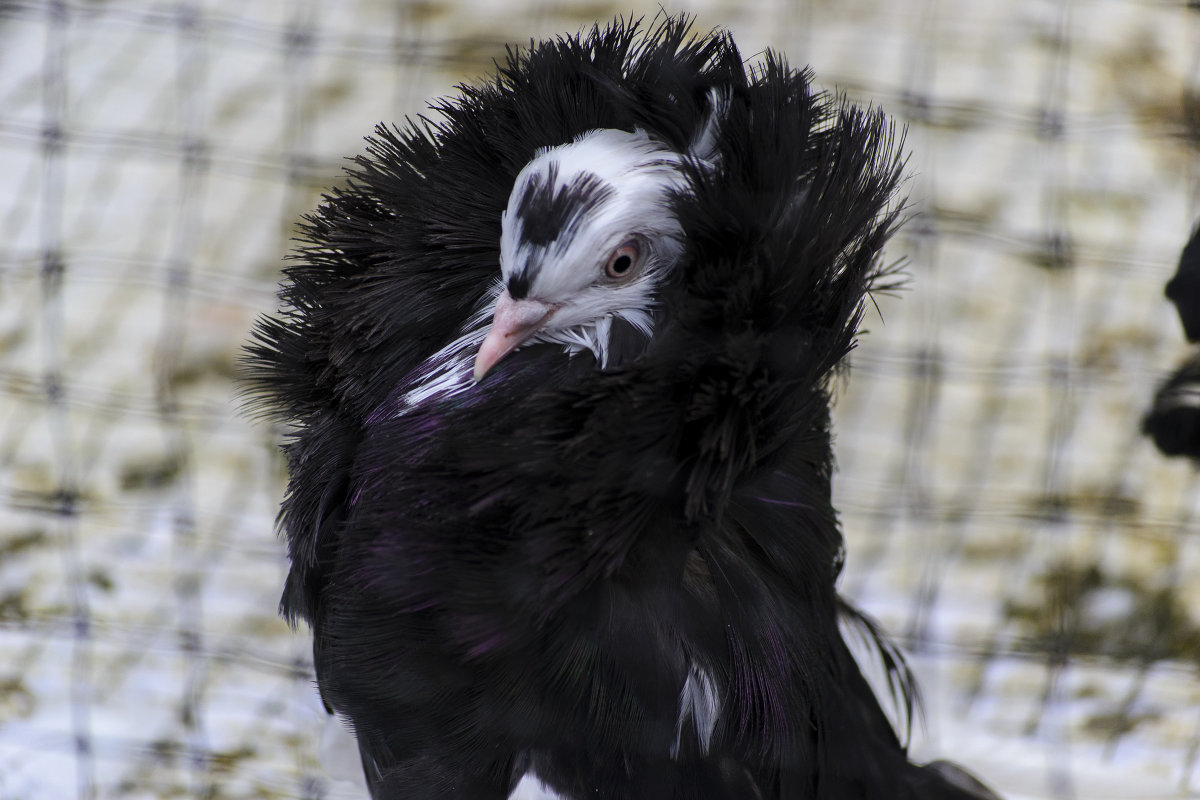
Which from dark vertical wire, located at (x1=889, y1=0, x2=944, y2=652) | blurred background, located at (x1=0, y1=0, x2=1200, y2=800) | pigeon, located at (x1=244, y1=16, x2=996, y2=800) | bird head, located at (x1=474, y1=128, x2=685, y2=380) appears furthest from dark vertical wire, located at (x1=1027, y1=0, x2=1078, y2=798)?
bird head, located at (x1=474, y1=128, x2=685, y2=380)

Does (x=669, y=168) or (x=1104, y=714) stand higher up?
(x=669, y=168)

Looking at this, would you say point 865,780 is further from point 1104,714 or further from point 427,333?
point 1104,714

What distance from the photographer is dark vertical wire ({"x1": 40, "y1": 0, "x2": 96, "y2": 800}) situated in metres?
1.20

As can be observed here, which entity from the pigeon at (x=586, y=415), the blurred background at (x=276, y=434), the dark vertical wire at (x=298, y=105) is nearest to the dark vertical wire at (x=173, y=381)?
the blurred background at (x=276, y=434)

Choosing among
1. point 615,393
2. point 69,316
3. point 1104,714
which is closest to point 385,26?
point 69,316

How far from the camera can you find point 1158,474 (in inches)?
52.5

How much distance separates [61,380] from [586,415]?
1.00 meters

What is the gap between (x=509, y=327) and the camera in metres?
0.62

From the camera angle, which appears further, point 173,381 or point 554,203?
point 173,381

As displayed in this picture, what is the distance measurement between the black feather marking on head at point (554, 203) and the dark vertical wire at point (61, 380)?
0.85 m

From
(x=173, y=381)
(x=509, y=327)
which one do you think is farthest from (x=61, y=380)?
(x=509, y=327)

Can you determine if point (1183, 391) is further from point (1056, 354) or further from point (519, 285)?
point (519, 285)

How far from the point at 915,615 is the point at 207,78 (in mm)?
1113

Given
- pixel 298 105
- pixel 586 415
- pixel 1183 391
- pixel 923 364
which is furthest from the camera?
pixel 298 105
